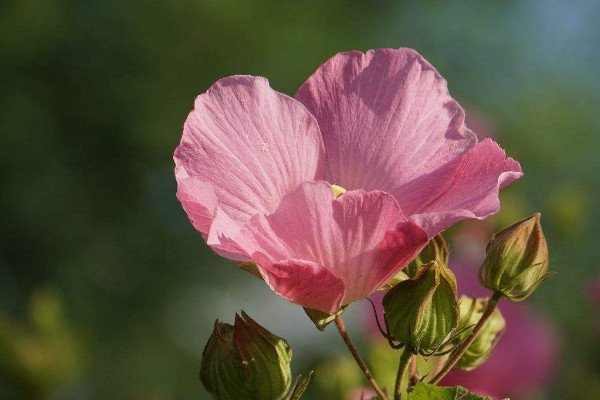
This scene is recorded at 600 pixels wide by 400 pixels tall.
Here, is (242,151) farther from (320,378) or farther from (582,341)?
(582,341)

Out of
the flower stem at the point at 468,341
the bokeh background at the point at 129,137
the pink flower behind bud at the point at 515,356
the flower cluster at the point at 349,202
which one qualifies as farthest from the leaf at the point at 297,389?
the bokeh background at the point at 129,137

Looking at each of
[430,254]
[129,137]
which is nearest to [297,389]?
[430,254]

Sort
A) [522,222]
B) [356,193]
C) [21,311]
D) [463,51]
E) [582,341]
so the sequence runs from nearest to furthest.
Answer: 1. [356,193]
2. [522,222]
3. [582,341]
4. [21,311]
5. [463,51]

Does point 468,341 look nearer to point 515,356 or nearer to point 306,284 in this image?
point 306,284

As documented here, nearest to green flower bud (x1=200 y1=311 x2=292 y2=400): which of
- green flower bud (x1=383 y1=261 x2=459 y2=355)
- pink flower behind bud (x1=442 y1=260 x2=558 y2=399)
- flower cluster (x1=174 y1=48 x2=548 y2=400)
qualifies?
flower cluster (x1=174 y1=48 x2=548 y2=400)

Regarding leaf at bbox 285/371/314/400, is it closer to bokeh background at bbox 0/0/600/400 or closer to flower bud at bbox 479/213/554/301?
flower bud at bbox 479/213/554/301

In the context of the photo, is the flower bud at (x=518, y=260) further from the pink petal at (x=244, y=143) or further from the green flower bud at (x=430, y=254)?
the pink petal at (x=244, y=143)

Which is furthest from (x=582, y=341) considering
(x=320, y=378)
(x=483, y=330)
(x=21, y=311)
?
(x=21, y=311)
